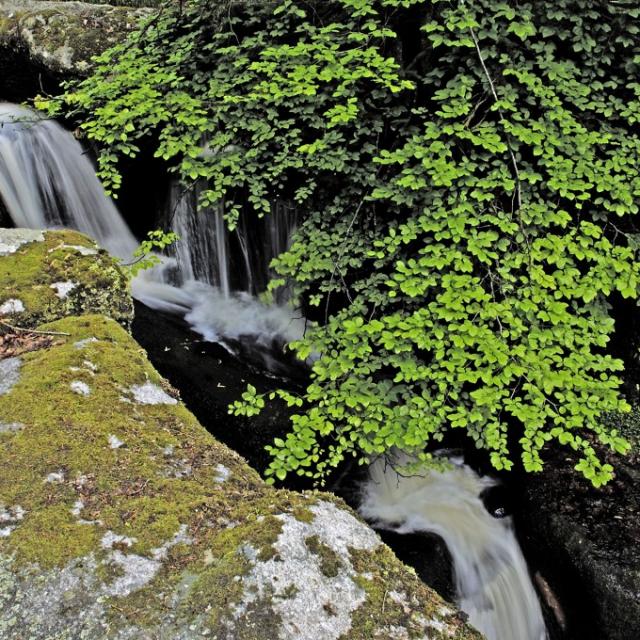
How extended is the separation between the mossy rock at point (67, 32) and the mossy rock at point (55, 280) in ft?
14.5

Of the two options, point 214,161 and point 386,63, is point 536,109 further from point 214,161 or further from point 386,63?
point 214,161

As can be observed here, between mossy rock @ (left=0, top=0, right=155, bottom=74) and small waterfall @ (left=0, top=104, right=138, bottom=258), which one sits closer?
small waterfall @ (left=0, top=104, right=138, bottom=258)

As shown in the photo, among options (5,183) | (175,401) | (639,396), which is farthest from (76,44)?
(639,396)

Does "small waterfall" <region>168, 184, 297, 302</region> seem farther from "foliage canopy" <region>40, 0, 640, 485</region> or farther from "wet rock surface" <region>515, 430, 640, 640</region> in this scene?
"wet rock surface" <region>515, 430, 640, 640</region>

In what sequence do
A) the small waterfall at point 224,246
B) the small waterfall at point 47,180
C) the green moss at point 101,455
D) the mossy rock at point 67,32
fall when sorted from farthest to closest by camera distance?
the mossy rock at point 67,32
the small waterfall at point 47,180
the small waterfall at point 224,246
the green moss at point 101,455

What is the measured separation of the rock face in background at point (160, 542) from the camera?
157 cm

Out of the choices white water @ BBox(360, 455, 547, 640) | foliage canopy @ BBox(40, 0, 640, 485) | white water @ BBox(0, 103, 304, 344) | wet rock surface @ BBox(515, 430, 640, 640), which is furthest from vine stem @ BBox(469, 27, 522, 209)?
white water @ BBox(0, 103, 304, 344)

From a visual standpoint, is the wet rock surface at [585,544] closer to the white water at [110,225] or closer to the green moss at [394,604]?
the green moss at [394,604]

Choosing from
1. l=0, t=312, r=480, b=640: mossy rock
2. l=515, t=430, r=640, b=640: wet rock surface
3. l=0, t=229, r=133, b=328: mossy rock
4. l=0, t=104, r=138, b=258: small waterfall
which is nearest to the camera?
l=0, t=312, r=480, b=640: mossy rock

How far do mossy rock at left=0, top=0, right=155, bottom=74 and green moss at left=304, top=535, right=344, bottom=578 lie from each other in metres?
7.42

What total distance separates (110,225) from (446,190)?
564 cm

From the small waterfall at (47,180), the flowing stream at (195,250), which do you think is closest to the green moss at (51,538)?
the flowing stream at (195,250)

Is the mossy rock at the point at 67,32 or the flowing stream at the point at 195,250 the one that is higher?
the mossy rock at the point at 67,32

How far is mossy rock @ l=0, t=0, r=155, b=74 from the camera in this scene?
713 centimetres
